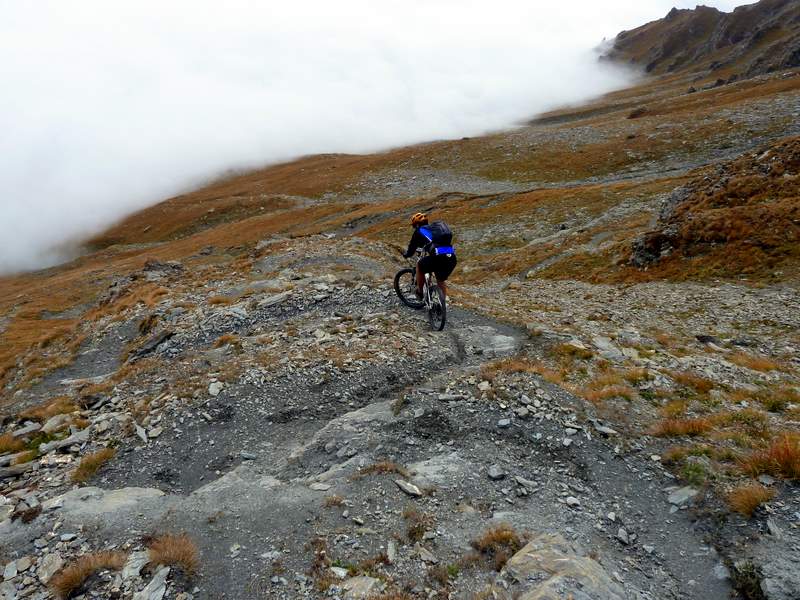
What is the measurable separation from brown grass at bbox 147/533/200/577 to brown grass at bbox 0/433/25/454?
8.09 metres

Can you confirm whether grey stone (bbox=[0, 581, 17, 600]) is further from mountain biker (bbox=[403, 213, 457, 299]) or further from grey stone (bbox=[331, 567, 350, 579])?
mountain biker (bbox=[403, 213, 457, 299])

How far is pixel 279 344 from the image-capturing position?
1675cm

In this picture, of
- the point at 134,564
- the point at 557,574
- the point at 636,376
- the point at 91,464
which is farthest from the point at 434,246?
the point at 134,564

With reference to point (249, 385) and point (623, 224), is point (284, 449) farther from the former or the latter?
point (623, 224)

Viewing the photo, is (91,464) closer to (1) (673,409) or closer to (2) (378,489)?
(2) (378,489)

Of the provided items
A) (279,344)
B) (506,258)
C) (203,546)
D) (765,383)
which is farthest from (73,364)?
(506,258)

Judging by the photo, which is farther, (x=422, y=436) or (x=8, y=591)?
(x=422, y=436)

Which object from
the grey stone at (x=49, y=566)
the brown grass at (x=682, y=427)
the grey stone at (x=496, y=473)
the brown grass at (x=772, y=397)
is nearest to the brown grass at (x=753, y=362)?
the brown grass at (x=772, y=397)

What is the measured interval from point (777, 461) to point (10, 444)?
736 inches

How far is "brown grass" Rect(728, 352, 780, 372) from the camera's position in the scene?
15078mm

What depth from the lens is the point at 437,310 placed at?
17.6m

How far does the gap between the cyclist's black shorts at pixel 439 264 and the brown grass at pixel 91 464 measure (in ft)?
35.1

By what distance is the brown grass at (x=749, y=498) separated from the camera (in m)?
7.89

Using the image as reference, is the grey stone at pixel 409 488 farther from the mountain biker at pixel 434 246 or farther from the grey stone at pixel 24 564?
the mountain biker at pixel 434 246
